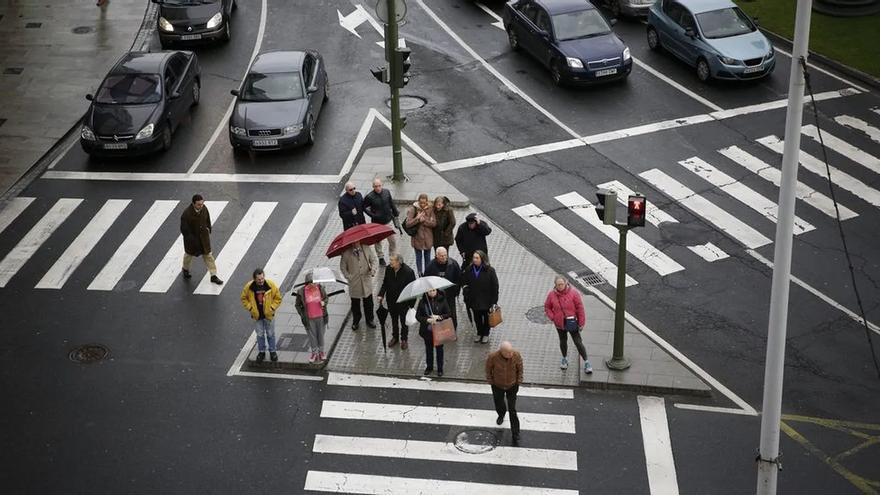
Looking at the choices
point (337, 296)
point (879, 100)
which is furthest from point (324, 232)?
point (879, 100)

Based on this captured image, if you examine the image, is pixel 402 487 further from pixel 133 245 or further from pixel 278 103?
pixel 278 103

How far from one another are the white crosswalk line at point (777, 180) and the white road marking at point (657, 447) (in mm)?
7000

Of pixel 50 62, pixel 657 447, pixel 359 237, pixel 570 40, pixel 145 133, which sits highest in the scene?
pixel 359 237

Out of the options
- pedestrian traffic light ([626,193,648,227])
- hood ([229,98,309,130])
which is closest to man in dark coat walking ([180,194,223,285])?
hood ([229,98,309,130])

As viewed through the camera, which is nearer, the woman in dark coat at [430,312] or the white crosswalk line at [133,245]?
the woman in dark coat at [430,312]

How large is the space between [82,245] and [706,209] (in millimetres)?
12037

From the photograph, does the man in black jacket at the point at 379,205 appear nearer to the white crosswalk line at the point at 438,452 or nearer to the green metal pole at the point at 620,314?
the green metal pole at the point at 620,314

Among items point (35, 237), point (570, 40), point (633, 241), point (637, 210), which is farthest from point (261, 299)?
point (570, 40)

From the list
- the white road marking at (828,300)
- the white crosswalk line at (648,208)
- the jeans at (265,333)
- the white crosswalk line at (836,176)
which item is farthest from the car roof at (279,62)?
the white road marking at (828,300)

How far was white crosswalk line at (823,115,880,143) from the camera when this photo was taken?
86.0ft

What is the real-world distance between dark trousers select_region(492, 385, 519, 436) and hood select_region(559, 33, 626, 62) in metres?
13.8

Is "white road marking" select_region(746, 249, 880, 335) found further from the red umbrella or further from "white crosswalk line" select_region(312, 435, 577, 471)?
the red umbrella

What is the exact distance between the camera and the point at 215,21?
3167 cm

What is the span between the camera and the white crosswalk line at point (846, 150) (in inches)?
979
